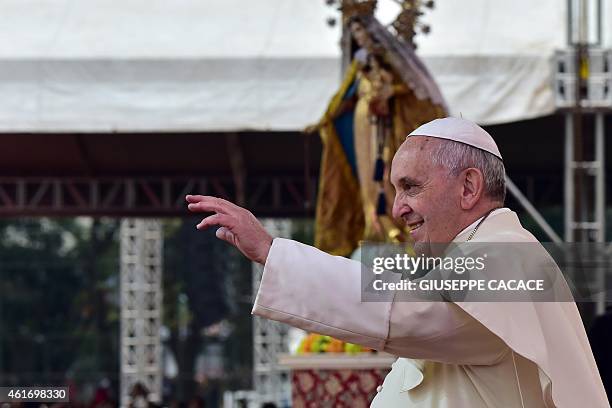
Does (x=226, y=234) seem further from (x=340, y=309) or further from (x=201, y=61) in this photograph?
(x=201, y=61)

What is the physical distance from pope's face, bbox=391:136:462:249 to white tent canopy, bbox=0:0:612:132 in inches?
243

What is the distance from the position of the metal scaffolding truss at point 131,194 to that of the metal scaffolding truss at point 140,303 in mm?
5512

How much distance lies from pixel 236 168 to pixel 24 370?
586 inches

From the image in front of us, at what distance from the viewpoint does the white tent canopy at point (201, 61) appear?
8.58 meters

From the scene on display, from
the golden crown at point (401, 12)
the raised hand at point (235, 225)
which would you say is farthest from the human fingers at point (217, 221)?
the golden crown at point (401, 12)

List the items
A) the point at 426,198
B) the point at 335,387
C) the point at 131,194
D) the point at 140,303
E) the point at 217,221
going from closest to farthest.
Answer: the point at 217,221, the point at 426,198, the point at 335,387, the point at 131,194, the point at 140,303

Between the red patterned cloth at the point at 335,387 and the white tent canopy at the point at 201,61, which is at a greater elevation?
the white tent canopy at the point at 201,61

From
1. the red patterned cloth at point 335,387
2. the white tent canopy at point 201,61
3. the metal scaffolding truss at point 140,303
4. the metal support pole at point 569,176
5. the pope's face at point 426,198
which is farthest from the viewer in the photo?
the metal scaffolding truss at point 140,303

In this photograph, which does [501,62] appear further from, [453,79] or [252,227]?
[252,227]

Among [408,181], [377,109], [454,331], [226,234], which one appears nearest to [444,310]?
[454,331]

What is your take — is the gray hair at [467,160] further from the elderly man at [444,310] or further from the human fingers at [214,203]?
the human fingers at [214,203]

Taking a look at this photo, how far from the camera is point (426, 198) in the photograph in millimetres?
2271

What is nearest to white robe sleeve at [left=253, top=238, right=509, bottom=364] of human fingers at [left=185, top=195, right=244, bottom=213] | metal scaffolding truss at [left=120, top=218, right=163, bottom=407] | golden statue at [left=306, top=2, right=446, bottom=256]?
human fingers at [left=185, top=195, right=244, bottom=213]

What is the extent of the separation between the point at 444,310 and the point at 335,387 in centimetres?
329
